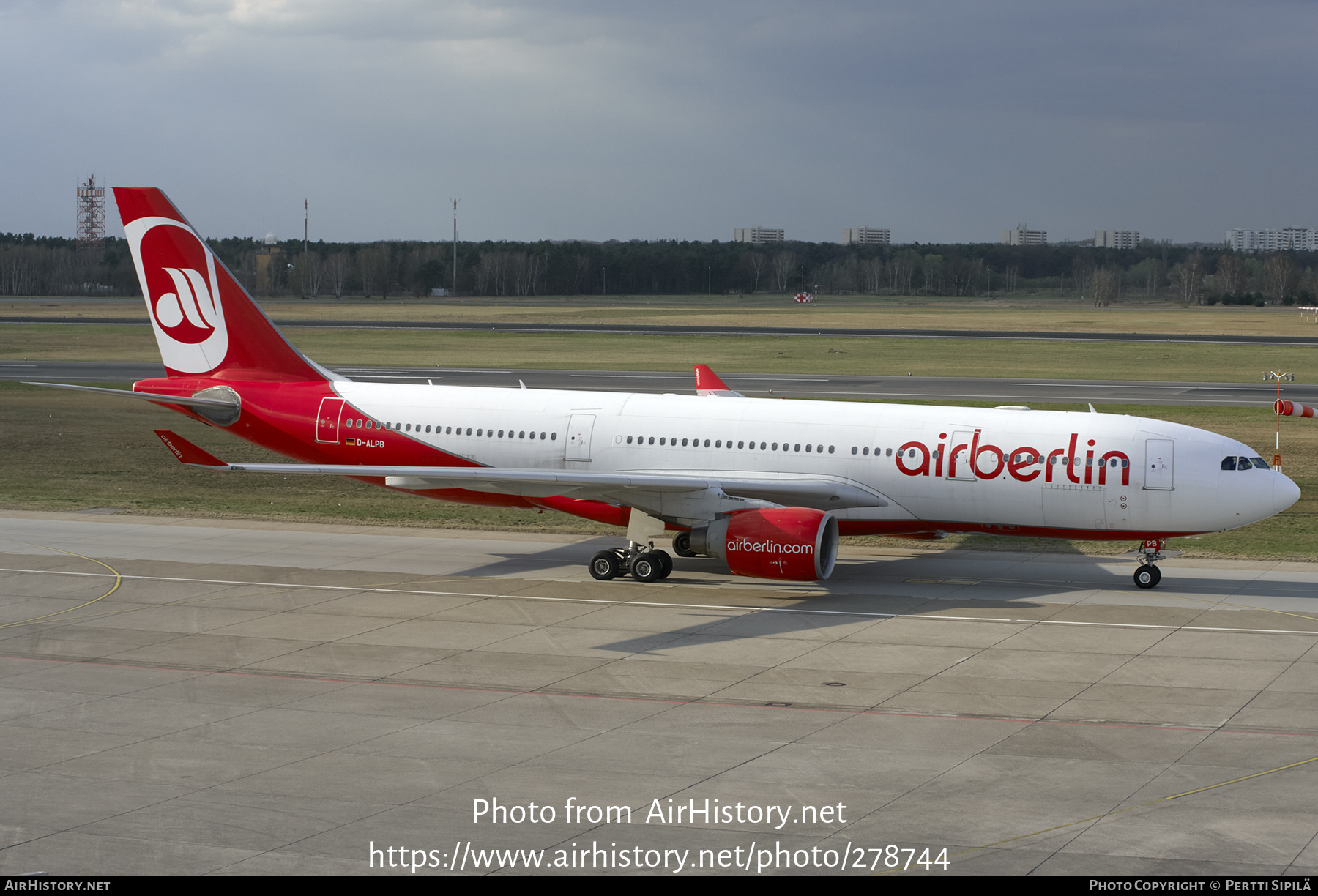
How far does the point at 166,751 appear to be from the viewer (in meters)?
17.7

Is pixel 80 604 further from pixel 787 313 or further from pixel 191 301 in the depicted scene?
pixel 787 313

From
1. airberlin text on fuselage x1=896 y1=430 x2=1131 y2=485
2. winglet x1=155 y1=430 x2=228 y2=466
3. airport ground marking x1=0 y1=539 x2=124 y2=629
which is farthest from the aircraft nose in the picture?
airport ground marking x1=0 y1=539 x2=124 y2=629

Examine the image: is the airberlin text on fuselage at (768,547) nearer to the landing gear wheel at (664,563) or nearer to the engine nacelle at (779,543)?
the engine nacelle at (779,543)

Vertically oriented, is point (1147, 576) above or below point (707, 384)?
below

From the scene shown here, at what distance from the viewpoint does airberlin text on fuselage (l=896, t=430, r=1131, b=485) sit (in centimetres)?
2827

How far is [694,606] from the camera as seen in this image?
27.6m

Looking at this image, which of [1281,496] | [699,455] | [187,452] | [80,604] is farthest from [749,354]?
[80,604]

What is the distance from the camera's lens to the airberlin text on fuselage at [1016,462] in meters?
28.3

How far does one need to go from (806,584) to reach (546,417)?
25.9ft

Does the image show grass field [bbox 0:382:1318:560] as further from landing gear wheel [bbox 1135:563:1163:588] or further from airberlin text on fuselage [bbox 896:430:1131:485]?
airberlin text on fuselage [bbox 896:430:1131:485]

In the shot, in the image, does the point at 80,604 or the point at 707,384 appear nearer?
the point at 80,604

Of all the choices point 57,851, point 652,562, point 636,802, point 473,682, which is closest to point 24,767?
point 57,851

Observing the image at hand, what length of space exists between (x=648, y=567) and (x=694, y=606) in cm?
263
